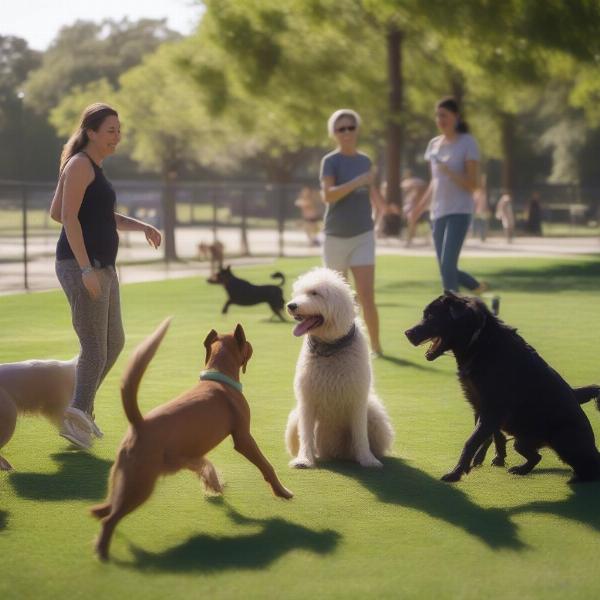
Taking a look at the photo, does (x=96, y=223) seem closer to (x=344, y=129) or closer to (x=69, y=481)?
(x=69, y=481)

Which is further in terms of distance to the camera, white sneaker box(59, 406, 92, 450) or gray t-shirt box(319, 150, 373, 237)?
gray t-shirt box(319, 150, 373, 237)

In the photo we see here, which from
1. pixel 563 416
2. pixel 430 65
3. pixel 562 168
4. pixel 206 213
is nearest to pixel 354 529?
pixel 563 416

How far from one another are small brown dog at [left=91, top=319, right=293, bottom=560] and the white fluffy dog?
0.57m

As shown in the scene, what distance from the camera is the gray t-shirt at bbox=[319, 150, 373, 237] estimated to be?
8.77 metres

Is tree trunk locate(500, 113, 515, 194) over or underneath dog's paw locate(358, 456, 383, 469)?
over

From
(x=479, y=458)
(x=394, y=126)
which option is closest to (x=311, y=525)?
(x=479, y=458)

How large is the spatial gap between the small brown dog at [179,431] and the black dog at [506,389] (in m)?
1.01

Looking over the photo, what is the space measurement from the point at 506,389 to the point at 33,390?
8.57 ft

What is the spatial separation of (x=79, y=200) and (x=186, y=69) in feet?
80.9

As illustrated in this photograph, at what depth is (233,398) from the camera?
198 inches

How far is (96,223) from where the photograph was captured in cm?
615

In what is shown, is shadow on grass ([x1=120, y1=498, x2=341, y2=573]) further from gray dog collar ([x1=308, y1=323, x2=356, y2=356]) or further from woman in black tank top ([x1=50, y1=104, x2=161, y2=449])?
woman in black tank top ([x1=50, y1=104, x2=161, y2=449])

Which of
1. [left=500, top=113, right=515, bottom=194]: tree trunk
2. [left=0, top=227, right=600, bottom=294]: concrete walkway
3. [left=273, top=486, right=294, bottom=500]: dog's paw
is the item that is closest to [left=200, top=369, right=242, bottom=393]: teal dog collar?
[left=273, top=486, right=294, bottom=500]: dog's paw

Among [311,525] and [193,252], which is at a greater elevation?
[193,252]
